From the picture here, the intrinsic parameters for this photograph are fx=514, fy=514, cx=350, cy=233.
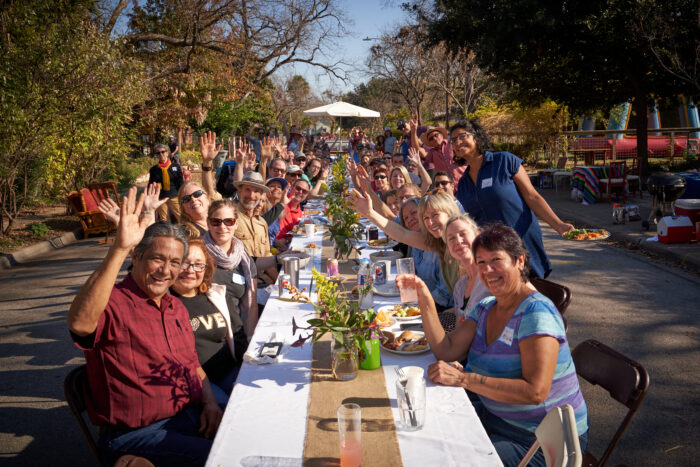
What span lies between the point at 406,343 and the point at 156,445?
1343 millimetres

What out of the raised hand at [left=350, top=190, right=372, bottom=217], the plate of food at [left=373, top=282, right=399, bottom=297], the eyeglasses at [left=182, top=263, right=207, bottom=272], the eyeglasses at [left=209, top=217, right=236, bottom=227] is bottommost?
the plate of food at [left=373, top=282, right=399, bottom=297]

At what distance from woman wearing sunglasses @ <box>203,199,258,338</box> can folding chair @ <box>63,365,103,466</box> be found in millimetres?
1389

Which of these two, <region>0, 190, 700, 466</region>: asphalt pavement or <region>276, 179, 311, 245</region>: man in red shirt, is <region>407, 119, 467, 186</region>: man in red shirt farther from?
<region>0, 190, 700, 466</region>: asphalt pavement

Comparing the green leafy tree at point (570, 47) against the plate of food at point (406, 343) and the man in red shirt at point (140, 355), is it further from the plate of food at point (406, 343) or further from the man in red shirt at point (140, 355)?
the man in red shirt at point (140, 355)

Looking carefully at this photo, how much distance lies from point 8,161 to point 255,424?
10.9 metres

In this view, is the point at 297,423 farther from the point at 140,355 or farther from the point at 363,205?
the point at 363,205

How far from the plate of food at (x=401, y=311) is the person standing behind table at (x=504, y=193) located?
5.03ft

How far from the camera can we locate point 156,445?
239 centimetres

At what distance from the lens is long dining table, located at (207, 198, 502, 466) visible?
1898 mm

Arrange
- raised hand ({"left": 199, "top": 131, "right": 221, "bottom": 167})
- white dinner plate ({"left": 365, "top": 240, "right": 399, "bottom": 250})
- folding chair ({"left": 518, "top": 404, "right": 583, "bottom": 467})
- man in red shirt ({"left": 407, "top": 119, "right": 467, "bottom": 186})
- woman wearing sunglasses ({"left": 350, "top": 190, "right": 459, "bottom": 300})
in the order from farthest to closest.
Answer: man in red shirt ({"left": 407, "top": 119, "right": 467, "bottom": 186})
raised hand ({"left": 199, "top": 131, "right": 221, "bottom": 167})
white dinner plate ({"left": 365, "top": 240, "right": 399, "bottom": 250})
woman wearing sunglasses ({"left": 350, "top": 190, "right": 459, "bottom": 300})
folding chair ({"left": 518, "top": 404, "right": 583, "bottom": 467})

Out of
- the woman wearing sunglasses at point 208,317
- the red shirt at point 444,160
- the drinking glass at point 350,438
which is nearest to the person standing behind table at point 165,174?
the red shirt at point 444,160

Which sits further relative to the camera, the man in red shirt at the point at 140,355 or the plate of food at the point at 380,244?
the plate of food at the point at 380,244

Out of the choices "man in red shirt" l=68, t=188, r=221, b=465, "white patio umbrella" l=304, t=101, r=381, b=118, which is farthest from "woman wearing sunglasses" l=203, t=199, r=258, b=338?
"white patio umbrella" l=304, t=101, r=381, b=118

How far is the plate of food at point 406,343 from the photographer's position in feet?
8.98
